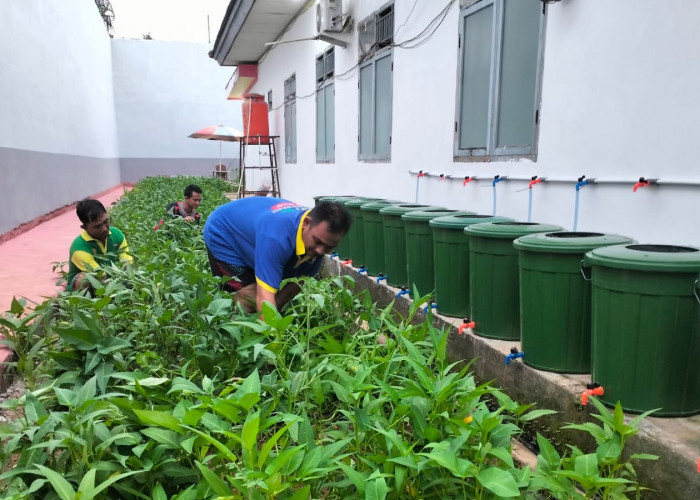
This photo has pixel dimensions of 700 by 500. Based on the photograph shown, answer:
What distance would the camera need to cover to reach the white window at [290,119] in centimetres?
1199

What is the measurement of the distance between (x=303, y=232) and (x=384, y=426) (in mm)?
1343

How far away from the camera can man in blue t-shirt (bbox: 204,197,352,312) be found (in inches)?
111

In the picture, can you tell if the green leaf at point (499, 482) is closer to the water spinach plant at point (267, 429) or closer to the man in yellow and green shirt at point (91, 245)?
the water spinach plant at point (267, 429)

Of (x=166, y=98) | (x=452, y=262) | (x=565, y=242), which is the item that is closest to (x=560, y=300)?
(x=565, y=242)

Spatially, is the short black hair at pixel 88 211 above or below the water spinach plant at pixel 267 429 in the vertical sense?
above

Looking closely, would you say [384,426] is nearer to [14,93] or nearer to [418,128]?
[418,128]

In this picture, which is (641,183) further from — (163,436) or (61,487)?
(61,487)

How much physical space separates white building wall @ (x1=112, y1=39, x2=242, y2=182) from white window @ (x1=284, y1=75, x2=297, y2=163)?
48.0ft

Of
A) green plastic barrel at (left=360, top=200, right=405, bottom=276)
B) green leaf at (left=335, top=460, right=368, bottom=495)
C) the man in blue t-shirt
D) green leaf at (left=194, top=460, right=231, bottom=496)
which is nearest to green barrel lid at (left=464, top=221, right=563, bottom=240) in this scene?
the man in blue t-shirt

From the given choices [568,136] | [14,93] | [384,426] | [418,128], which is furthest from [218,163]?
[384,426]

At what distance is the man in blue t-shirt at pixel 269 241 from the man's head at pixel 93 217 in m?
1.00

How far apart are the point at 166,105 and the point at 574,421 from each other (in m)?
26.3

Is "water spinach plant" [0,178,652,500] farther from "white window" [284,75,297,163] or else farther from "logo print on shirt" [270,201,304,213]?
"white window" [284,75,297,163]

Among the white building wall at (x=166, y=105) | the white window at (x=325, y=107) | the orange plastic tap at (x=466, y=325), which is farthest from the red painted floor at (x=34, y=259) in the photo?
the white building wall at (x=166, y=105)
